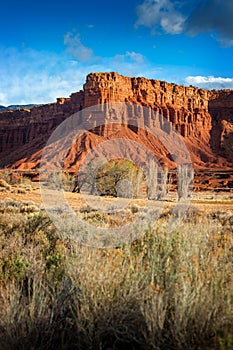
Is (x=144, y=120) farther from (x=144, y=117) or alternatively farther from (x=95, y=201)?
(x=95, y=201)

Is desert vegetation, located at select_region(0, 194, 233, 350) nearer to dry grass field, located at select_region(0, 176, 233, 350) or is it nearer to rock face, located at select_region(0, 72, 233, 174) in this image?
dry grass field, located at select_region(0, 176, 233, 350)

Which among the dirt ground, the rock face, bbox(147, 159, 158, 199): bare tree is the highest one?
the rock face

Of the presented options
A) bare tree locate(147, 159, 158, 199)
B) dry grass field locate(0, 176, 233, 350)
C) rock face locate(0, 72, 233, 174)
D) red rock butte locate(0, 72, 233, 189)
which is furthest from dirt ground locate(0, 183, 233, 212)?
rock face locate(0, 72, 233, 174)

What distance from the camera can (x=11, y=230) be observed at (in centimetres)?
945

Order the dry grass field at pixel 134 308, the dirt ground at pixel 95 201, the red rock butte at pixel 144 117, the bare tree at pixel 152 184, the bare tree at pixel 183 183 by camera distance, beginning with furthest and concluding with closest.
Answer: the red rock butte at pixel 144 117 < the bare tree at pixel 152 184 < the bare tree at pixel 183 183 < the dirt ground at pixel 95 201 < the dry grass field at pixel 134 308

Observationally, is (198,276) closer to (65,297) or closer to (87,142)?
(65,297)

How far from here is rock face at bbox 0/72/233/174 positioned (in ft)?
297

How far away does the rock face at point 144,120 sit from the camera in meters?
90.4

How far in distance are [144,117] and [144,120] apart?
3.77ft

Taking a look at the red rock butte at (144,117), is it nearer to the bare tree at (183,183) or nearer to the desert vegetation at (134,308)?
the bare tree at (183,183)

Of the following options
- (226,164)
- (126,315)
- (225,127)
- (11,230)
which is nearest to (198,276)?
(126,315)

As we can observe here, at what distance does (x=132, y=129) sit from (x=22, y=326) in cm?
9245

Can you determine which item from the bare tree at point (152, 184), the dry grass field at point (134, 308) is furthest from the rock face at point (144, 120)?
the dry grass field at point (134, 308)

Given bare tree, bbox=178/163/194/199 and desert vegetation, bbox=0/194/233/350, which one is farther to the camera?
bare tree, bbox=178/163/194/199
